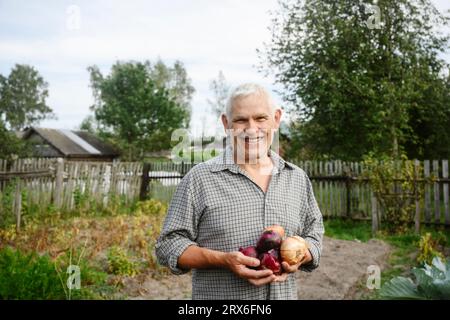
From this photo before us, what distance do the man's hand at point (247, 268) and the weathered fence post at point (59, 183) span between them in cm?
756

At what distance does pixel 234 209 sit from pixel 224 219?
0.05 m

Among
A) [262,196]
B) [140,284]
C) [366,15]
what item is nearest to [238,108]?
[262,196]

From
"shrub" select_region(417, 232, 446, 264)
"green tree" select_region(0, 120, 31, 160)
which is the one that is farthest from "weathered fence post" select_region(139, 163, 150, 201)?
"green tree" select_region(0, 120, 31, 160)

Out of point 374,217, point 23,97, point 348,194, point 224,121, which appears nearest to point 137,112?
point 23,97

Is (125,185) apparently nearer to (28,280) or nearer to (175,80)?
(28,280)

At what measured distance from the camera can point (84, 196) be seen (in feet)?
27.5

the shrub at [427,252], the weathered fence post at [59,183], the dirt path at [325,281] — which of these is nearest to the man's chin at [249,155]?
the dirt path at [325,281]

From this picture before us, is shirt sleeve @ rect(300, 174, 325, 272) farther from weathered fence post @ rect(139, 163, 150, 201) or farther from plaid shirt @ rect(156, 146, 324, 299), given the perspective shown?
weathered fence post @ rect(139, 163, 150, 201)

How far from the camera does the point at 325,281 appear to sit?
14.2ft

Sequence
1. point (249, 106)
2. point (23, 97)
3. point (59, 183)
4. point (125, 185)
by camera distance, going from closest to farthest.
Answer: point (249, 106) → point (59, 183) → point (125, 185) → point (23, 97)

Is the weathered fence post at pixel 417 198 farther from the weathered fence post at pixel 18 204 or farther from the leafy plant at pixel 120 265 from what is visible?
the weathered fence post at pixel 18 204

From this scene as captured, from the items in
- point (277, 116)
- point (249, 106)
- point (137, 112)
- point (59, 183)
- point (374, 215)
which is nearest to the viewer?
point (249, 106)

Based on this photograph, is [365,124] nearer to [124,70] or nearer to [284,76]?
[284,76]
